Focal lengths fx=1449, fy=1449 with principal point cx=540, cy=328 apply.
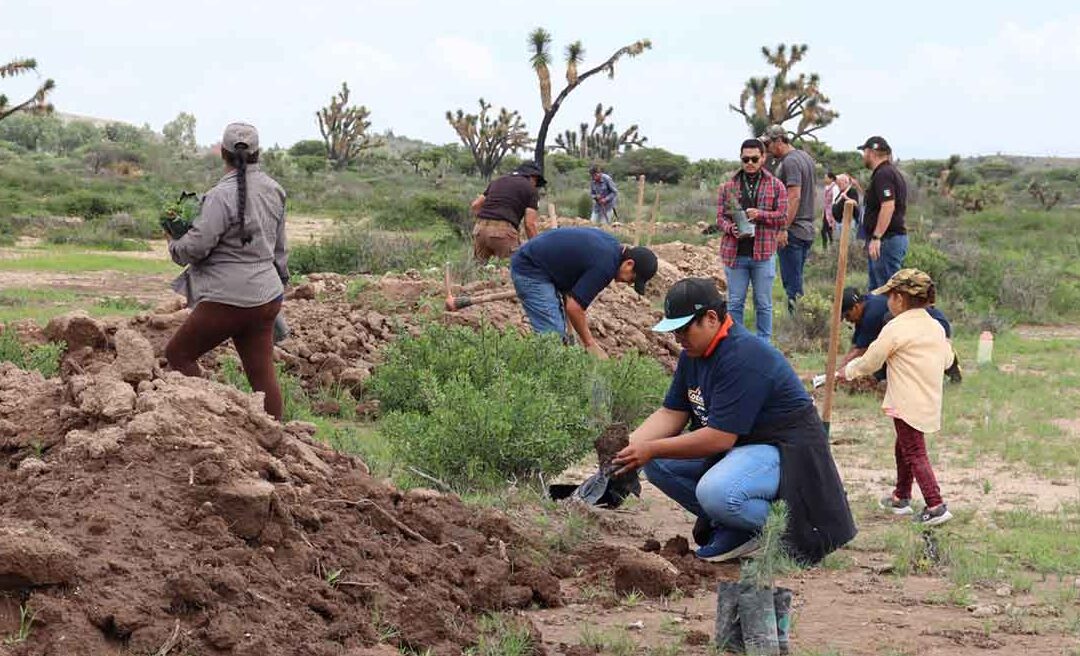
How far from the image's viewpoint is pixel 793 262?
13141 mm

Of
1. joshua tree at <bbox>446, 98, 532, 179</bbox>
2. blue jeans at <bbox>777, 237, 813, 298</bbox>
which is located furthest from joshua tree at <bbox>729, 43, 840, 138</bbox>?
blue jeans at <bbox>777, 237, 813, 298</bbox>

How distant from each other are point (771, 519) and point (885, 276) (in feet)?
24.8

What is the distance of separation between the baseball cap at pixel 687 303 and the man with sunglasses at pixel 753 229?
210 inches

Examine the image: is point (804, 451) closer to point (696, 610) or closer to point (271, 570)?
point (696, 610)

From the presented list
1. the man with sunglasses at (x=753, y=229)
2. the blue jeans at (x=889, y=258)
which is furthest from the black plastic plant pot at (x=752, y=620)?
the blue jeans at (x=889, y=258)

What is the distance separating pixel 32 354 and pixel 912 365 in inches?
186

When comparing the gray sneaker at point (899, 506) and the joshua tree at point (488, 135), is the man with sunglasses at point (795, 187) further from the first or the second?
the joshua tree at point (488, 135)

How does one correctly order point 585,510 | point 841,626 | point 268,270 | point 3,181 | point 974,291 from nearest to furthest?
point 841,626
point 585,510
point 268,270
point 974,291
point 3,181

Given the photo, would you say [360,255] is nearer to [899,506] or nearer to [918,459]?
[899,506]

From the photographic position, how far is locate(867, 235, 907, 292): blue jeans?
39.3 ft

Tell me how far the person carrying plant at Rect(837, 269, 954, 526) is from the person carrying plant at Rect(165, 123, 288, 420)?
2936 mm

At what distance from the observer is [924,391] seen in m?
7.07

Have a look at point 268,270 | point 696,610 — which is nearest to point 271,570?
point 696,610

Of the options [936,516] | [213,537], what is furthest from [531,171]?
[213,537]
